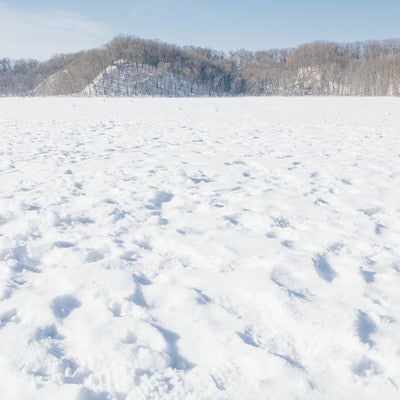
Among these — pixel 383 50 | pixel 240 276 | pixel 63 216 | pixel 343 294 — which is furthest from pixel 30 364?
pixel 383 50

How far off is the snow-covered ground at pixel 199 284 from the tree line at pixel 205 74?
100090mm

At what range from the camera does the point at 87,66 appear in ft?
379

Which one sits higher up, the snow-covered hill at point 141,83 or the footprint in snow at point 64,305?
the snow-covered hill at point 141,83

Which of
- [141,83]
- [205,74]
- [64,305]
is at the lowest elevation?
[64,305]

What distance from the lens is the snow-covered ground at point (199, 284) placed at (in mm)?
2576

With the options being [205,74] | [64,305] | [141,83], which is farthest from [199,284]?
[205,74]

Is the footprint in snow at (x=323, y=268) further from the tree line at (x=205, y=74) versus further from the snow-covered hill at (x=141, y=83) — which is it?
the snow-covered hill at (x=141, y=83)

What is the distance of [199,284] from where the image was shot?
3.72 metres

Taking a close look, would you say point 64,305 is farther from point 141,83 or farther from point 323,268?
point 141,83

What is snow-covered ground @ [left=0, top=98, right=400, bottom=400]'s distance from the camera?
2576 millimetres

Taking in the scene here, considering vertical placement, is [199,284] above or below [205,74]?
below

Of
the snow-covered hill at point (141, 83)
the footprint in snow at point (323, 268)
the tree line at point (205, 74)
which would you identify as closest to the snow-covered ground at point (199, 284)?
the footprint in snow at point (323, 268)

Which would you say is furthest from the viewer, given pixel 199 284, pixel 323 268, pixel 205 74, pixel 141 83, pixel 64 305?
pixel 205 74

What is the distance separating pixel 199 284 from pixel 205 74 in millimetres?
125521
